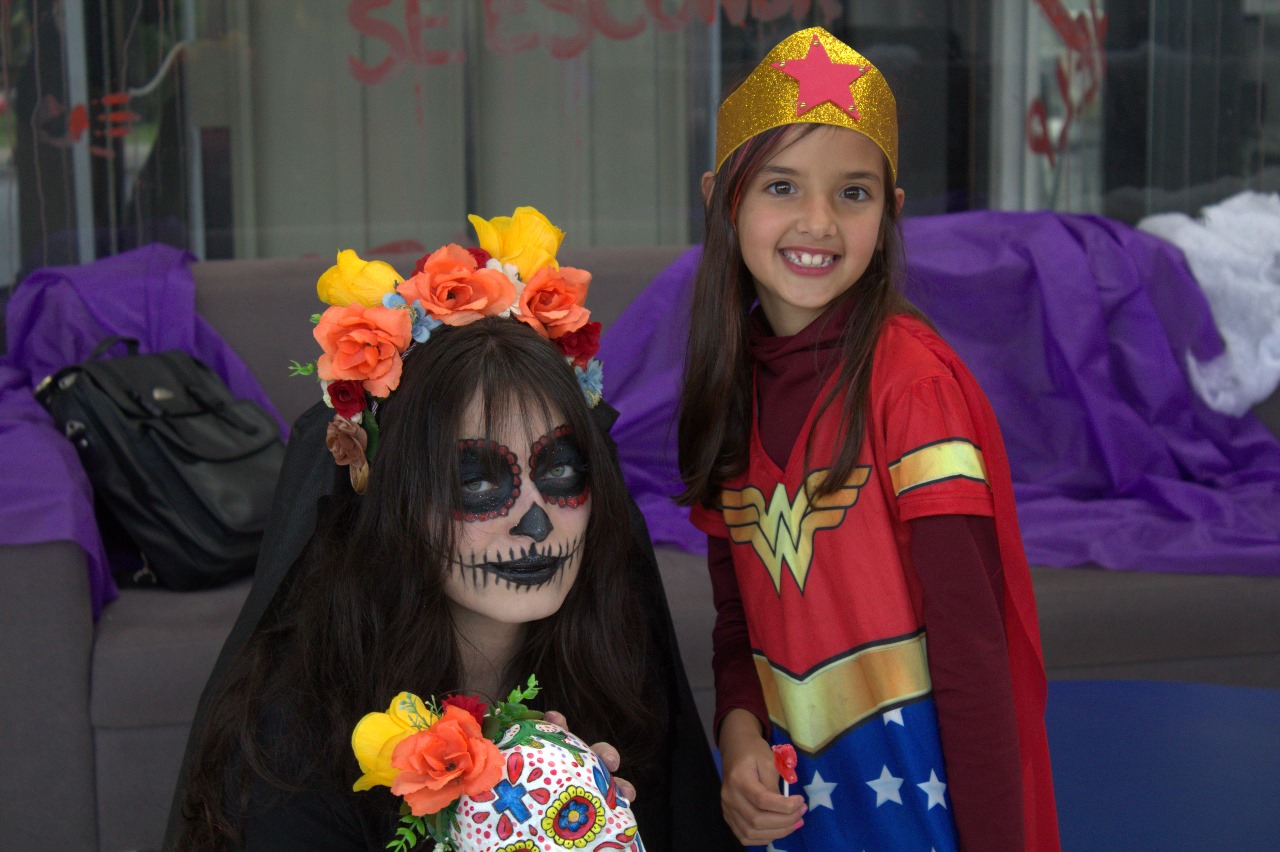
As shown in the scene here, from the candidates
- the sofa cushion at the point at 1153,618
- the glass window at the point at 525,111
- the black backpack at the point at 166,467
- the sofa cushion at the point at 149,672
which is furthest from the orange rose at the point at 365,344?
the glass window at the point at 525,111

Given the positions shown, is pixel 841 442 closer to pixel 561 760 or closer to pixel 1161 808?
pixel 561 760

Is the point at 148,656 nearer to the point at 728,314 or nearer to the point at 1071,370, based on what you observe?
the point at 728,314

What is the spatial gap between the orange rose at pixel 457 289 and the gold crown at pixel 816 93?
13.9 inches

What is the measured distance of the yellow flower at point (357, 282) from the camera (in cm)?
143

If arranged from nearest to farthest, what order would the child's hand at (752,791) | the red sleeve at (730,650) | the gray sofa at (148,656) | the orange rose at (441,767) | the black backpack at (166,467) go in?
the orange rose at (441,767), the child's hand at (752,791), the red sleeve at (730,650), the gray sofa at (148,656), the black backpack at (166,467)

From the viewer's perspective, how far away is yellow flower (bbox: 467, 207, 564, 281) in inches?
57.9

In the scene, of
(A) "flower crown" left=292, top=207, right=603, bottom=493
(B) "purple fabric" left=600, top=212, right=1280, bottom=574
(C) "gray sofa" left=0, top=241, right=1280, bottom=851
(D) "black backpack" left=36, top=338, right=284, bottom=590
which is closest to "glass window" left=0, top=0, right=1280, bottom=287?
(B) "purple fabric" left=600, top=212, right=1280, bottom=574

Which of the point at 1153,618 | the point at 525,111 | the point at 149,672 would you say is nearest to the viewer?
the point at 149,672

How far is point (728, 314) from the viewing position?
1.58 m

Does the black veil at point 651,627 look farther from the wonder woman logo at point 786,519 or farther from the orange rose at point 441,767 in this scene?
the orange rose at point 441,767

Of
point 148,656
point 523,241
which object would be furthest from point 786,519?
point 148,656

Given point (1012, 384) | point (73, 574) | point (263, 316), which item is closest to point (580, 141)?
point (263, 316)

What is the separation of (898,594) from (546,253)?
1.74 feet

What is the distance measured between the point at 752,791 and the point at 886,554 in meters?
0.30
